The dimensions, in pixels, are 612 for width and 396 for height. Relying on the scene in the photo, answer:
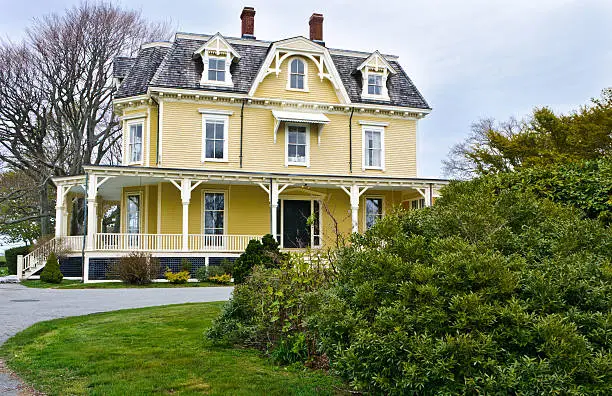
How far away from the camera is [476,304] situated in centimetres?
393

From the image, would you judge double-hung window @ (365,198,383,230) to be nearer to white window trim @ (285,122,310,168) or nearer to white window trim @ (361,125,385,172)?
white window trim @ (361,125,385,172)

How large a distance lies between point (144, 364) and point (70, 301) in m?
8.58

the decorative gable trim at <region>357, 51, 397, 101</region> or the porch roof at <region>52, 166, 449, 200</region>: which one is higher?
the decorative gable trim at <region>357, 51, 397, 101</region>

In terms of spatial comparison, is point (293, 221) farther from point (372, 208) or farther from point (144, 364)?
point (144, 364)

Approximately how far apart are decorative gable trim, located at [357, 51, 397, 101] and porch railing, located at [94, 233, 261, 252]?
804cm

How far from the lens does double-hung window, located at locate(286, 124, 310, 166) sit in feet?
79.0

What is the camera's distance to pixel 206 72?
23156mm

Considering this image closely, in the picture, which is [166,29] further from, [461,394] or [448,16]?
[461,394]

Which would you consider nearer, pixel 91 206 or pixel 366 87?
pixel 91 206

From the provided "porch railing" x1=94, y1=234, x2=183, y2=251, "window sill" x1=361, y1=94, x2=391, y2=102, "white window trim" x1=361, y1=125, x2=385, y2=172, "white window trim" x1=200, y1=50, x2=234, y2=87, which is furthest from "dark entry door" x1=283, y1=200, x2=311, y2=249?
"white window trim" x1=200, y1=50, x2=234, y2=87

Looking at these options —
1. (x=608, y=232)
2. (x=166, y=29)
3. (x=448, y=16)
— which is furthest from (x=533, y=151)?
(x=608, y=232)

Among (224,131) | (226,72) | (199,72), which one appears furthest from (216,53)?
(224,131)

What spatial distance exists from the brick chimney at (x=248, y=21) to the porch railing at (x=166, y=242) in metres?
9.84

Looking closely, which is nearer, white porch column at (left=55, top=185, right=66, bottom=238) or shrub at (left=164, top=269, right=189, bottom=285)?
shrub at (left=164, top=269, right=189, bottom=285)
